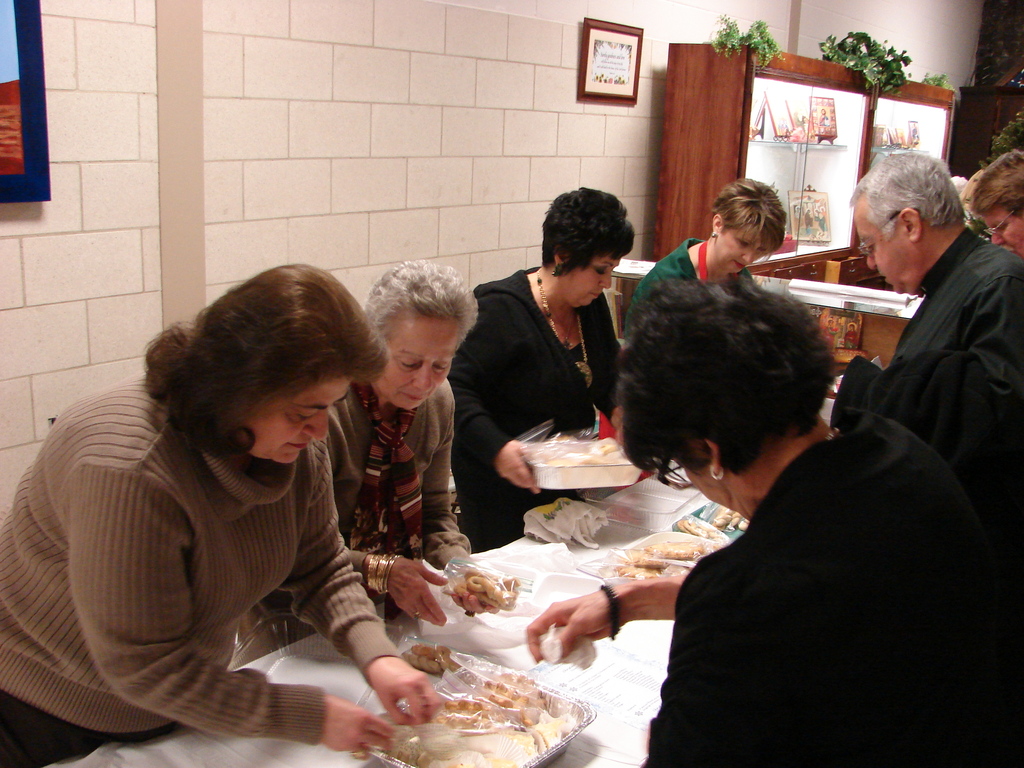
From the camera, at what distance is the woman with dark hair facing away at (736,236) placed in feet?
11.2

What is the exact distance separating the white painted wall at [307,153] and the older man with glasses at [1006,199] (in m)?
2.34

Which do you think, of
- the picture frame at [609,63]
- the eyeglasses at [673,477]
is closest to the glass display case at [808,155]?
the picture frame at [609,63]

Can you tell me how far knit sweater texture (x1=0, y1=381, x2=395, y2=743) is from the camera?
4.27 feet

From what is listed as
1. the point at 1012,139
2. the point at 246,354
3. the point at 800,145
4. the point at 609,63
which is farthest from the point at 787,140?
the point at 246,354

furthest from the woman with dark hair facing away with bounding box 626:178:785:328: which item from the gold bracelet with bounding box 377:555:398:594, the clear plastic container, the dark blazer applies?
the gold bracelet with bounding box 377:555:398:594

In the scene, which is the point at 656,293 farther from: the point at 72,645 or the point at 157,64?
the point at 157,64

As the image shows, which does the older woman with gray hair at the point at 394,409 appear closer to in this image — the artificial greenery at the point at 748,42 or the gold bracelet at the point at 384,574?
the gold bracelet at the point at 384,574

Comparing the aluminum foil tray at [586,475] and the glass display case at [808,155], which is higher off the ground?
the glass display case at [808,155]

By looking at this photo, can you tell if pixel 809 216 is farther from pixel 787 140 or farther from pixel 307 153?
pixel 307 153

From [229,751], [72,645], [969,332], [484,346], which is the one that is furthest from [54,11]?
[969,332]

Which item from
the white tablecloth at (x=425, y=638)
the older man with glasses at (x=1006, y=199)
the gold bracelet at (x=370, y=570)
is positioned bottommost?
the white tablecloth at (x=425, y=638)

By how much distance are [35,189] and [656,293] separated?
2.32 metres

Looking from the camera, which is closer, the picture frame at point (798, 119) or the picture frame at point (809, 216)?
the picture frame at point (798, 119)

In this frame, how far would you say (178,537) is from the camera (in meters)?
1.36
